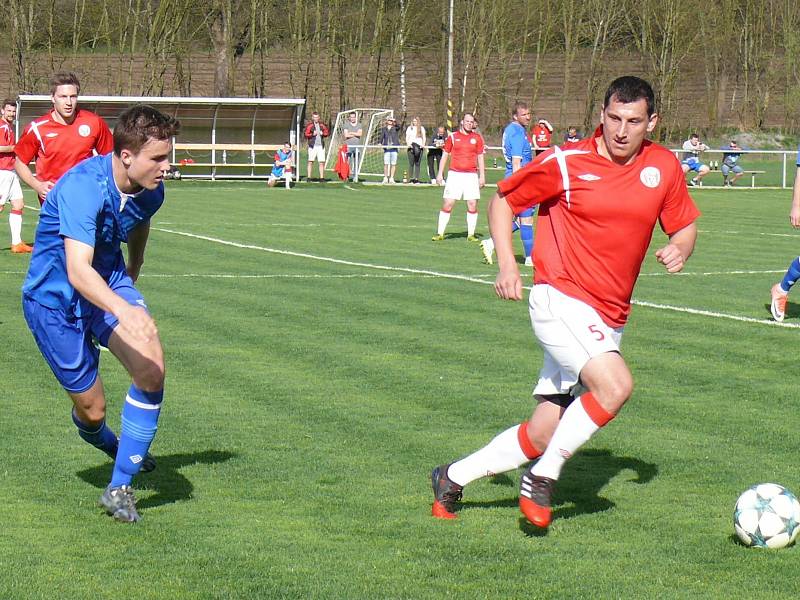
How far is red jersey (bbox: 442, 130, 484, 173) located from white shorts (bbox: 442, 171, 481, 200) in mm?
97

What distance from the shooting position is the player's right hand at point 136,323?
203 inches

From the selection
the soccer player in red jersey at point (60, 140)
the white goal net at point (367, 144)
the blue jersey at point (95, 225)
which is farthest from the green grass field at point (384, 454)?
the white goal net at point (367, 144)

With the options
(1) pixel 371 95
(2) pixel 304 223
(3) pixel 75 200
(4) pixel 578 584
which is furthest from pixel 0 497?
(1) pixel 371 95

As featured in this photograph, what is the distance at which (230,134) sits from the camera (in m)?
39.9

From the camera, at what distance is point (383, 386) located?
9070mm

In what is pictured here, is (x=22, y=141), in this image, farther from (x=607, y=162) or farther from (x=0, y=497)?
(x=607, y=162)

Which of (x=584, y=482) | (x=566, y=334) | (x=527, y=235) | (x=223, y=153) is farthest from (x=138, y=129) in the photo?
(x=223, y=153)

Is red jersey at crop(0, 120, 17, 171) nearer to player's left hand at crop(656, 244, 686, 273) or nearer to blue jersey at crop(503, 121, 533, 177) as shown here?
blue jersey at crop(503, 121, 533, 177)

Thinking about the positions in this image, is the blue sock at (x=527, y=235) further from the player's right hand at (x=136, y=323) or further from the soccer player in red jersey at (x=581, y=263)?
the player's right hand at (x=136, y=323)

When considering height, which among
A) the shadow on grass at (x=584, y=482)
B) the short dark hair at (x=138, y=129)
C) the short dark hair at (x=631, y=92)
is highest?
the short dark hair at (x=631, y=92)

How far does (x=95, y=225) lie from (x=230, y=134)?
3486 centimetres

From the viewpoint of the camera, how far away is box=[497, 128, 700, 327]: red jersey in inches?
221

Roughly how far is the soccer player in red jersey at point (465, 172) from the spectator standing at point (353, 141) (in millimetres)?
18802

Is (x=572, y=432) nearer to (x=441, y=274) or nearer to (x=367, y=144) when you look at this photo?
(x=441, y=274)
